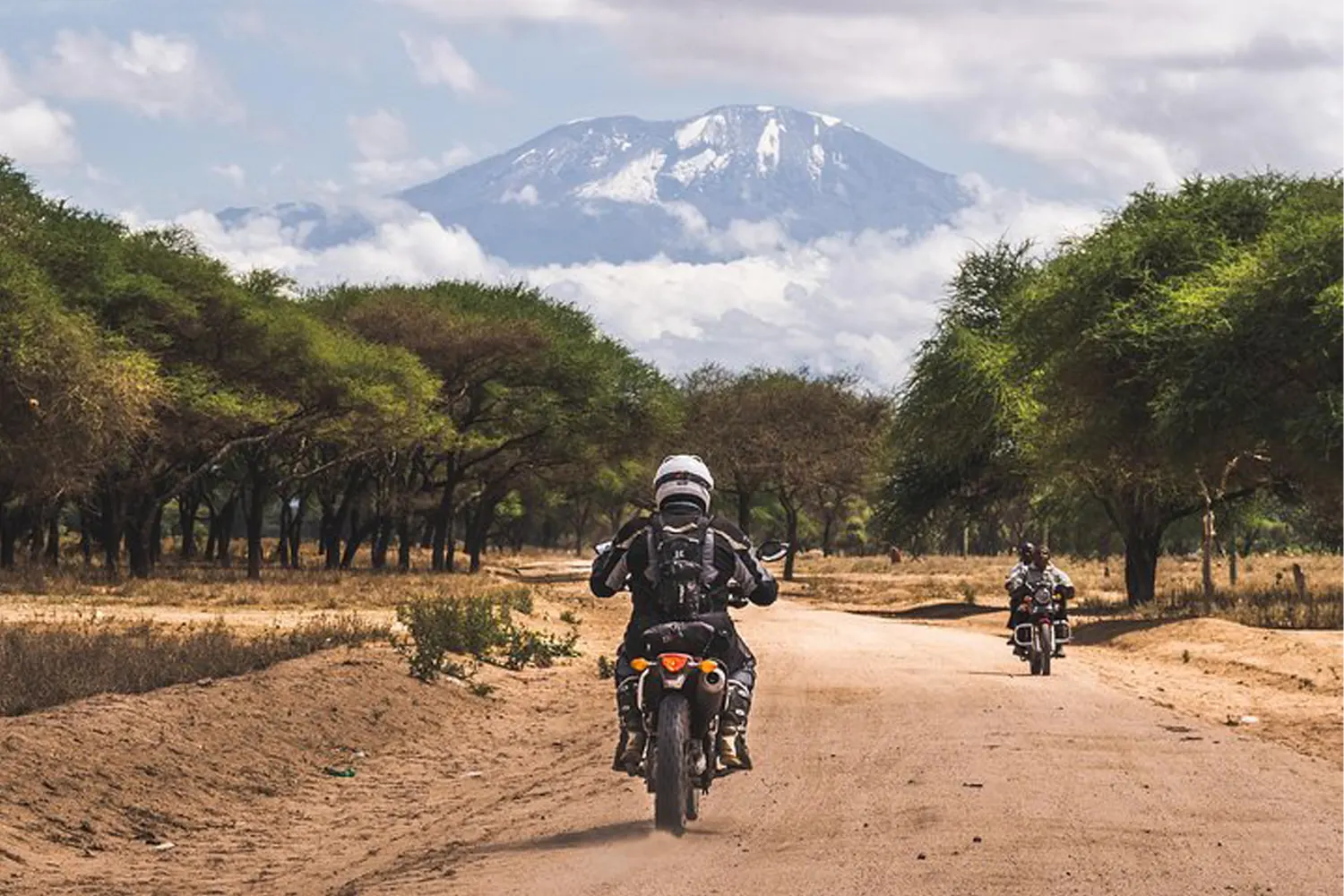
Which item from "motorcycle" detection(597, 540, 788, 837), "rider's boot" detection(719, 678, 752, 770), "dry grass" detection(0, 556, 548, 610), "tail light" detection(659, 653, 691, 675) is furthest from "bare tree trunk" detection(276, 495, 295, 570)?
"tail light" detection(659, 653, 691, 675)

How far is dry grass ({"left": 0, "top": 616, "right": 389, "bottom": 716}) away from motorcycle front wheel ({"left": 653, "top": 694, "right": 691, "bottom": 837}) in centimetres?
674

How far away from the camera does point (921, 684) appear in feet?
69.6

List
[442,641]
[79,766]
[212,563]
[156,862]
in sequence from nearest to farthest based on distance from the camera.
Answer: [156,862], [79,766], [442,641], [212,563]

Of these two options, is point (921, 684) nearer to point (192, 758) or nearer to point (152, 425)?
point (192, 758)

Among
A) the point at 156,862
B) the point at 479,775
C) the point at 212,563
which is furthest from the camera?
the point at 212,563

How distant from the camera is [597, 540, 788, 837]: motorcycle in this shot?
1022cm

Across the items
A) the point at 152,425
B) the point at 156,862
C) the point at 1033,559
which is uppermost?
the point at 152,425

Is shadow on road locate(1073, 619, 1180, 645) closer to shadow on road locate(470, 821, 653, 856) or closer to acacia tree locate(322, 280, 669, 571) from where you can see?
shadow on road locate(470, 821, 653, 856)

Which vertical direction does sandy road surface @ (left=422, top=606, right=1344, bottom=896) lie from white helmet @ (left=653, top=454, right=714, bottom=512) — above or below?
below

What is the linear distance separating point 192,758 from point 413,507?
59830 mm

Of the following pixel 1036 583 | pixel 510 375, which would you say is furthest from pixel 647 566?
pixel 510 375

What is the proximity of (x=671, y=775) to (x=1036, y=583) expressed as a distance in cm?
1505

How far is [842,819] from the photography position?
10562mm

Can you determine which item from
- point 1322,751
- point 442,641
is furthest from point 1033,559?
point 1322,751
